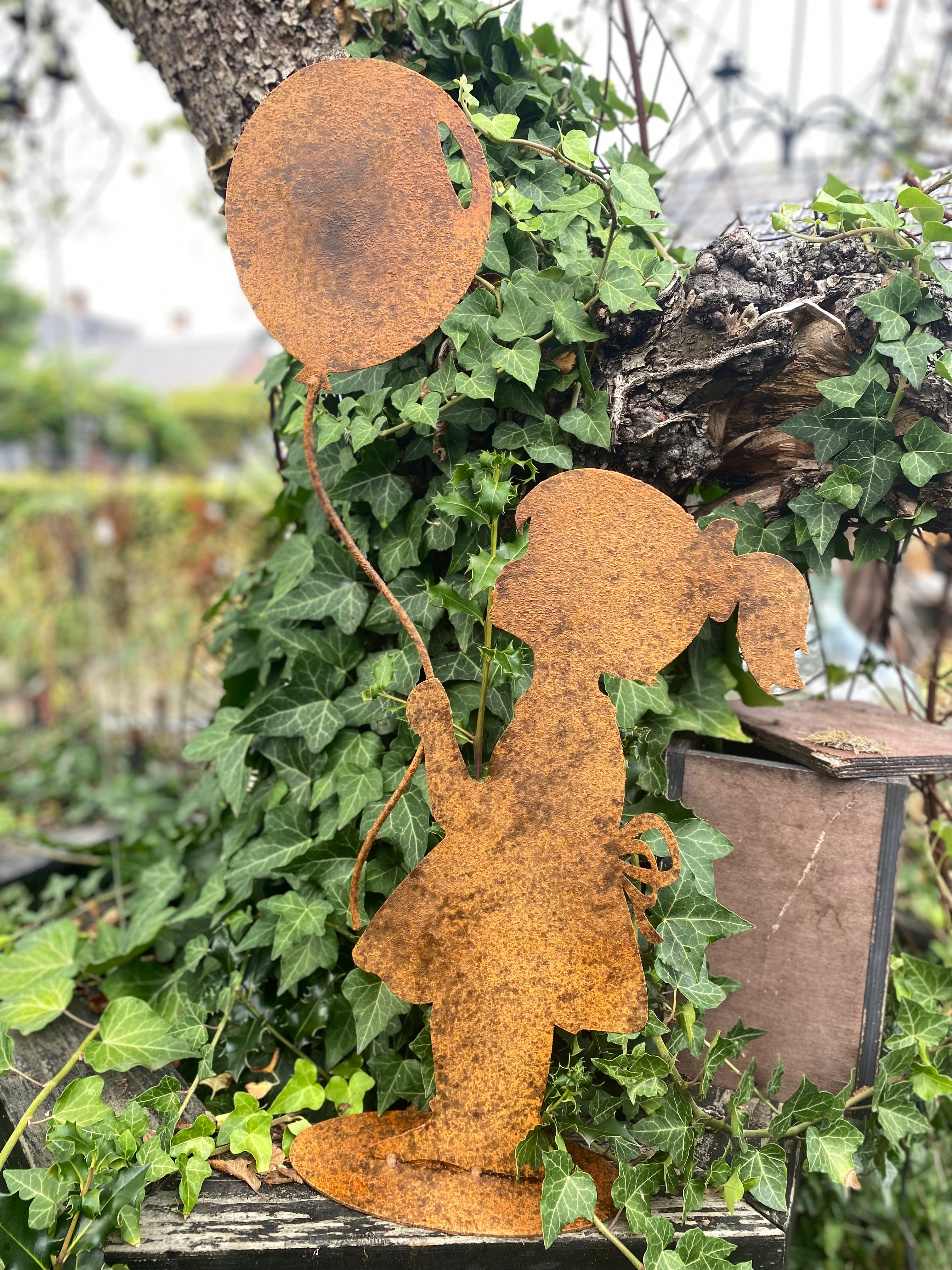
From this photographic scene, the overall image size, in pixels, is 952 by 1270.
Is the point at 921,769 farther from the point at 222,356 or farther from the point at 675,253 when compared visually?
the point at 222,356

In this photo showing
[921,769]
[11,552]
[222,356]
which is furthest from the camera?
[222,356]

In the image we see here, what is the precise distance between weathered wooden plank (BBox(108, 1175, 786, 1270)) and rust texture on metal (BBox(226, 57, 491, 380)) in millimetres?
1129

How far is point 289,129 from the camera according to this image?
1.08 meters

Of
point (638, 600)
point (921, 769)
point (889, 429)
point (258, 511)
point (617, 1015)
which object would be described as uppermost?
point (889, 429)

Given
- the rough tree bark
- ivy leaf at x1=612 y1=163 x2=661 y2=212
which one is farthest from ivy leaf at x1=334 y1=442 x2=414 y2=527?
ivy leaf at x1=612 y1=163 x2=661 y2=212

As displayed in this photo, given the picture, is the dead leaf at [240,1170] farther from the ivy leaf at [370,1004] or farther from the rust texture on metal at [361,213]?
the rust texture on metal at [361,213]

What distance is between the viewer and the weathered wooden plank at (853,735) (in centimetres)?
130

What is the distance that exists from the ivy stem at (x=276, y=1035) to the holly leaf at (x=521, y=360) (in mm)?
1104

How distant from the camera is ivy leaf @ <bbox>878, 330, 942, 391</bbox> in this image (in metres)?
1.14

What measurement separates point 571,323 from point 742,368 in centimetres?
26

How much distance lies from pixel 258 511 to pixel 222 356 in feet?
124

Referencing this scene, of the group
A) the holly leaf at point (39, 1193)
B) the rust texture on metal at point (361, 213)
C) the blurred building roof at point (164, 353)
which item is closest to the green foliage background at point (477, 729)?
the holly leaf at point (39, 1193)

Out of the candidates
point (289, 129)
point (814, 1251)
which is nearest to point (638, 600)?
point (289, 129)

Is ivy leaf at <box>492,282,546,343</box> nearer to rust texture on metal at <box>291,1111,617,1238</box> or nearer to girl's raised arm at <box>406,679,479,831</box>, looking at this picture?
girl's raised arm at <box>406,679,479,831</box>
